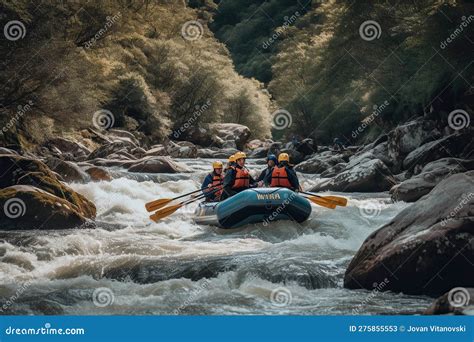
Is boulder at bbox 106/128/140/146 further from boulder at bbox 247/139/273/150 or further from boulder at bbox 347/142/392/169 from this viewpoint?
boulder at bbox 247/139/273/150

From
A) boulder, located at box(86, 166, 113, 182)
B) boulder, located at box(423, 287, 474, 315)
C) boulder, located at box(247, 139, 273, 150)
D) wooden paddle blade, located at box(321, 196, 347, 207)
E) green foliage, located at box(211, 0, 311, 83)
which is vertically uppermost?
green foliage, located at box(211, 0, 311, 83)

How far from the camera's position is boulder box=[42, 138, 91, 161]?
88.5ft

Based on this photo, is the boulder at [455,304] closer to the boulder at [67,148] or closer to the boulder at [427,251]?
the boulder at [427,251]

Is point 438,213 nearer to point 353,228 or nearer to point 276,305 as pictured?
point 276,305

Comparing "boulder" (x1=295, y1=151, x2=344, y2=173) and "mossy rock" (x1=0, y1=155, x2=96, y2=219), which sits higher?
"boulder" (x1=295, y1=151, x2=344, y2=173)

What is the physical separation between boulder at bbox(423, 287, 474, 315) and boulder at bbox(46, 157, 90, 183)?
1320 cm

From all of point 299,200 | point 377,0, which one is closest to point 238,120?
point 377,0

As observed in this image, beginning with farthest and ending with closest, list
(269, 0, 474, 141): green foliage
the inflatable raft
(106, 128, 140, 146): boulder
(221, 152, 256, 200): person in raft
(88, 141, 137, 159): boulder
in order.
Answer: (106, 128, 140, 146): boulder, (88, 141, 137, 159): boulder, (269, 0, 474, 141): green foliage, (221, 152, 256, 200): person in raft, the inflatable raft

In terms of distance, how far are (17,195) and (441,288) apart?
8210 millimetres

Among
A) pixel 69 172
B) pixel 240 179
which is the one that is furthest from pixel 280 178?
pixel 69 172

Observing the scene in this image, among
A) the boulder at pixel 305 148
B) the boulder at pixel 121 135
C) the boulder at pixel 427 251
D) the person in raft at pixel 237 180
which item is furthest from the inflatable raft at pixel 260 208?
the boulder at pixel 121 135

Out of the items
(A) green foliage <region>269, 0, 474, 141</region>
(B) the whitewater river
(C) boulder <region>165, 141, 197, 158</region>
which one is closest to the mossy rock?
(B) the whitewater river

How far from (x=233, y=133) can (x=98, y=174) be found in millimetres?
27111

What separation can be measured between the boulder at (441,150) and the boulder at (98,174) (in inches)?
352
